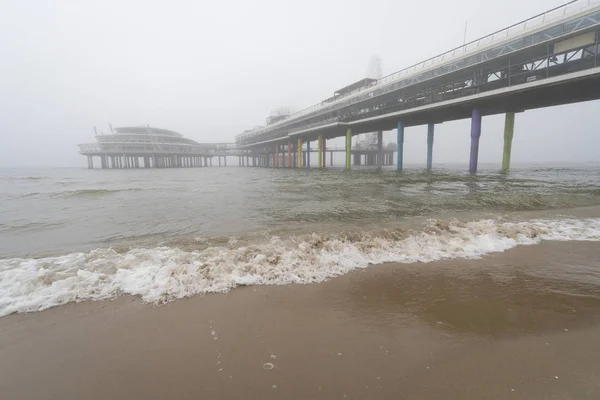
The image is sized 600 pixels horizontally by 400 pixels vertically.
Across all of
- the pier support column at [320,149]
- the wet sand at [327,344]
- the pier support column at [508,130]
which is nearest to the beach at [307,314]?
the wet sand at [327,344]

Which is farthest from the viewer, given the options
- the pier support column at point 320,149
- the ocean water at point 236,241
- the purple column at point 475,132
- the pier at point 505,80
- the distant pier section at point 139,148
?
the distant pier section at point 139,148

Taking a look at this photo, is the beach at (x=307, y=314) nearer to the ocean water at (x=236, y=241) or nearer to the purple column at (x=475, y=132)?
the ocean water at (x=236, y=241)

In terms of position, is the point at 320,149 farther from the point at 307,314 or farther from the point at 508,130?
the point at 307,314

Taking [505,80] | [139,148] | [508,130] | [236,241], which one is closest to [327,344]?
[236,241]

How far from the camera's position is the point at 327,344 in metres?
2.00

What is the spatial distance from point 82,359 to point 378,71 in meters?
89.7

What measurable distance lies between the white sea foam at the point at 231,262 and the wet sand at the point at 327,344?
25cm

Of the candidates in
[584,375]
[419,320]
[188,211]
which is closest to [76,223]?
[188,211]

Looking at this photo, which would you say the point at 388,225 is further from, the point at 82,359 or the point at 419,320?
the point at 82,359

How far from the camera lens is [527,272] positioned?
3266 mm

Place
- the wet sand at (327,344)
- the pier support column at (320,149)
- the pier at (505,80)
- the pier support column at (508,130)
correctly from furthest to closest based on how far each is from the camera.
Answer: the pier support column at (320,149), the pier support column at (508,130), the pier at (505,80), the wet sand at (327,344)

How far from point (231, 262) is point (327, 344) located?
6.63ft

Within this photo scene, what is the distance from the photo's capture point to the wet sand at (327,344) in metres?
1.61

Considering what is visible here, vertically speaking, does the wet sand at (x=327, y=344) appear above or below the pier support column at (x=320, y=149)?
below
